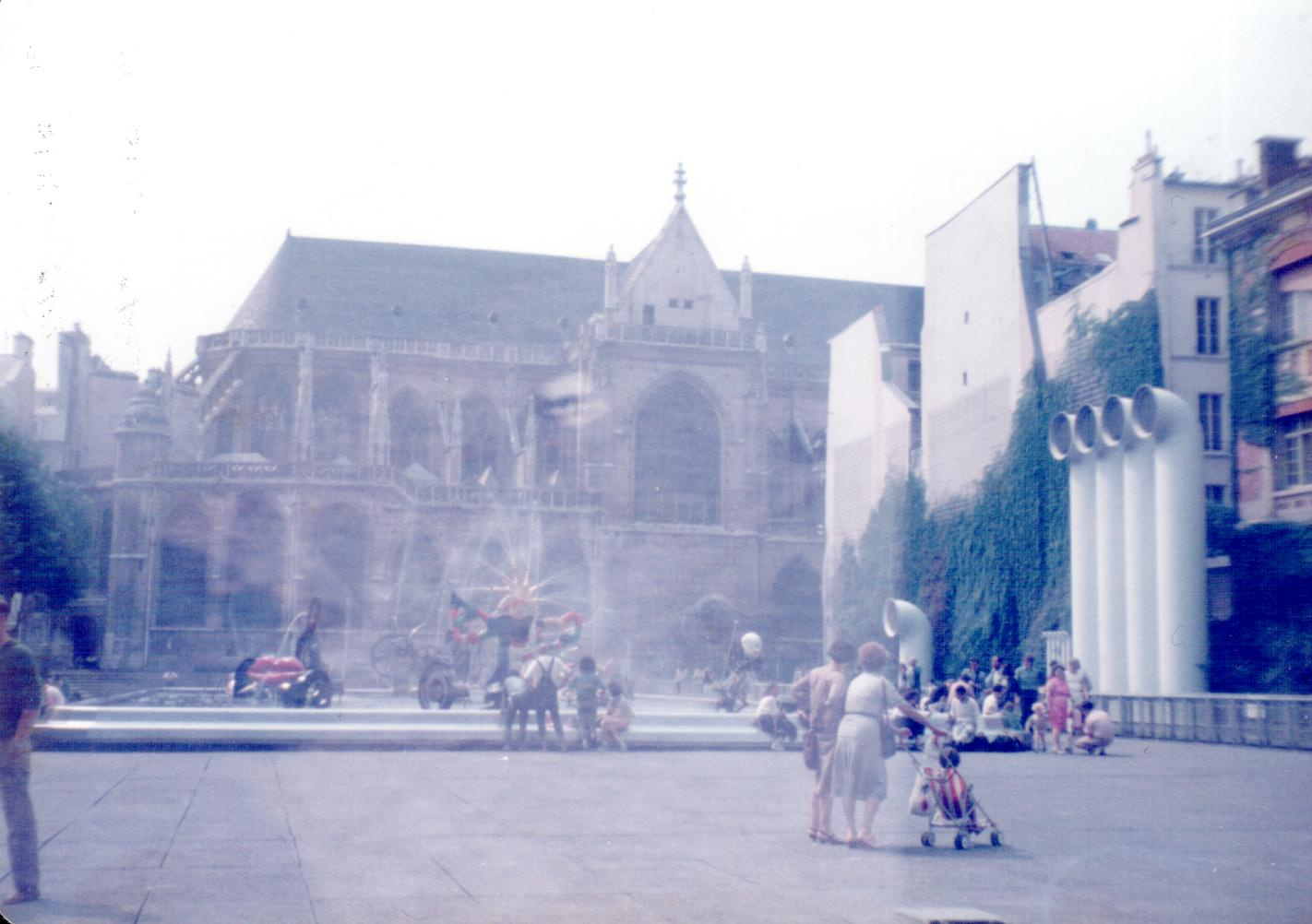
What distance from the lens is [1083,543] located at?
21.9 meters

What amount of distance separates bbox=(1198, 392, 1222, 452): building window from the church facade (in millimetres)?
19552

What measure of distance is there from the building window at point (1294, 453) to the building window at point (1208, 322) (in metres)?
3.35

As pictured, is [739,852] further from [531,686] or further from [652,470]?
[652,470]

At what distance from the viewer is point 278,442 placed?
156ft

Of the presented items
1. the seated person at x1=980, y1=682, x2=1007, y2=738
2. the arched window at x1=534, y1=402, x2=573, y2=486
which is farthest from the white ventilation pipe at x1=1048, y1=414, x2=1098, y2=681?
the arched window at x1=534, y1=402, x2=573, y2=486

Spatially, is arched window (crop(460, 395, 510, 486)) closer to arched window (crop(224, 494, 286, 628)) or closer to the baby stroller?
arched window (crop(224, 494, 286, 628))

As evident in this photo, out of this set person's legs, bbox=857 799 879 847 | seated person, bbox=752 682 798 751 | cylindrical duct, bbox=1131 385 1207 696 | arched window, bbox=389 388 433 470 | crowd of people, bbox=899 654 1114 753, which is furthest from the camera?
arched window, bbox=389 388 433 470

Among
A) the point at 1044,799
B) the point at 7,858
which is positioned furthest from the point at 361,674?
the point at 7,858

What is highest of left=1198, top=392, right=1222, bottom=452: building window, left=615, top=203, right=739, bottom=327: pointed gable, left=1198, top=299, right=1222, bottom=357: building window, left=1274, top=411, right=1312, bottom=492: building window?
left=615, top=203, right=739, bottom=327: pointed gable

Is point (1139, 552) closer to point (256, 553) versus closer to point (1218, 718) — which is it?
point (1218, 718)

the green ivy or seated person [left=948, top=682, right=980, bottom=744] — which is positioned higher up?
the green ivy

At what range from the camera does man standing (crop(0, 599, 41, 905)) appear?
6887 millimetres

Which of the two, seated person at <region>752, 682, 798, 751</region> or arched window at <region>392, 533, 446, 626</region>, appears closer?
seated person at <region>752, 682, 798, 751</region>

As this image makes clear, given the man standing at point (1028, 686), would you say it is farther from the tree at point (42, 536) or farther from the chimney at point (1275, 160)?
the tree at point (42, 536)
